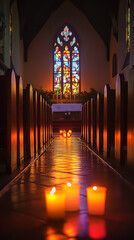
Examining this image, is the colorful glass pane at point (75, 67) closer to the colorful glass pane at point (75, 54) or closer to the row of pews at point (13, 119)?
the colorful glass pane at point (75, 54)

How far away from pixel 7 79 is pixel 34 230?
2.14 meters

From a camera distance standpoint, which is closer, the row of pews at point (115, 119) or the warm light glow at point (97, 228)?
the warm light glow at point (97, 228)

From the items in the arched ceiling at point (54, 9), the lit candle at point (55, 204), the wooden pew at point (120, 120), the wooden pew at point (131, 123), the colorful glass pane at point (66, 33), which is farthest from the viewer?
the colorful glass pane at point (66, 33)

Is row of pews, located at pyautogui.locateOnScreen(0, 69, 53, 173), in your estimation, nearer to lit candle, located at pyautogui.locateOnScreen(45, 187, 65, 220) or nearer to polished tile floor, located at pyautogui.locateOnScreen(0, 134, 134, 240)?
polished tile floor, located at pyautogui.locateOnScreen(0, 134, 134, 240)

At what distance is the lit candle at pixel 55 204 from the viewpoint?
5.26ft

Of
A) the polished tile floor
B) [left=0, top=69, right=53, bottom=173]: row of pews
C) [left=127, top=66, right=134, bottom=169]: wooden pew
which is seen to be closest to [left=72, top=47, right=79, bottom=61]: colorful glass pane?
[left=0, top=69, right=53, bottom=173]: row of pews

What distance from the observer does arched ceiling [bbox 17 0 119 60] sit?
16.6m

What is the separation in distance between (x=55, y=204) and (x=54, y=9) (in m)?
19.4

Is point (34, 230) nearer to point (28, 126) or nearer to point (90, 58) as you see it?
point (28, 126)

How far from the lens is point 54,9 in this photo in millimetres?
19594

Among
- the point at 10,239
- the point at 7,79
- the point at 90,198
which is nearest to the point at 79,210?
the point at 90,198

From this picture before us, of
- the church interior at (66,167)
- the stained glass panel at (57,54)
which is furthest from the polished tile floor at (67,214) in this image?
the stained glass panel at (57,54)

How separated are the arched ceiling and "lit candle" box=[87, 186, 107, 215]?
15706mm

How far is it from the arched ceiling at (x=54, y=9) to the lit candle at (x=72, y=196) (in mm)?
15630
